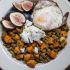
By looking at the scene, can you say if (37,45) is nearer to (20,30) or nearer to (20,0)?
(20,30)

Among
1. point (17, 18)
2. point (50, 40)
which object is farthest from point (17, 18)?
point (50, 40)

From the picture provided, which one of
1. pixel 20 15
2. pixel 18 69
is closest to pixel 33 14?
pixel 20 15

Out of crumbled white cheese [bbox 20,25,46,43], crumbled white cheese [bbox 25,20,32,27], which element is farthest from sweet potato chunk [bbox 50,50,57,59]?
crumbled white cheese [bbox 25,20,32,27]

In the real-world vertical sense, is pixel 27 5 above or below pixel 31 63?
above

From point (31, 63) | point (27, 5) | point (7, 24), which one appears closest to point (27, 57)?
point (31, 63)

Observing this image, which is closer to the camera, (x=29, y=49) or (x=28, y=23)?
(x=29, y=49)

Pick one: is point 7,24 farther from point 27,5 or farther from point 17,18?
point 27,5

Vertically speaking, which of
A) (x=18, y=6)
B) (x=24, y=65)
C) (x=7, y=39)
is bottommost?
(x=24, y=65)

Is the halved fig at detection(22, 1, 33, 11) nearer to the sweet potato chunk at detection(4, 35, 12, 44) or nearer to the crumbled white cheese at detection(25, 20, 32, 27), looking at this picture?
the crumbled white cheese at detection(25, 20, 32, 27)

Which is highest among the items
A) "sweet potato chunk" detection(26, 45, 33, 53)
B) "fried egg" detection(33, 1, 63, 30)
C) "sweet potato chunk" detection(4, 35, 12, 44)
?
"fried egg" detection(33, 1, 63, 30)
